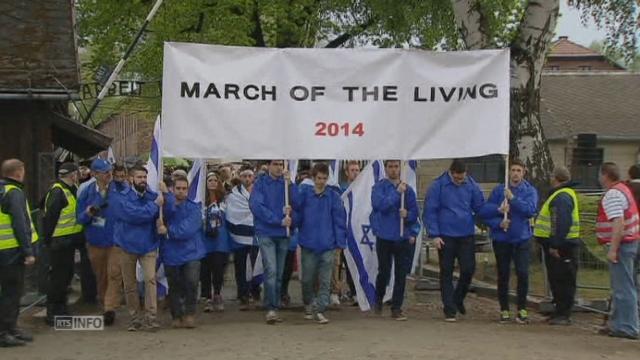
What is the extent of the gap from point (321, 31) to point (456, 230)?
64.8 feet

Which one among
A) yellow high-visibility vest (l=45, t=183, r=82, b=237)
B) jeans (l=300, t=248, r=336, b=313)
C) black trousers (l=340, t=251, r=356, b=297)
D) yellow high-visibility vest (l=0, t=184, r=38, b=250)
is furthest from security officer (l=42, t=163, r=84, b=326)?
black trousers (l=340, t=251, r=356, b=297)

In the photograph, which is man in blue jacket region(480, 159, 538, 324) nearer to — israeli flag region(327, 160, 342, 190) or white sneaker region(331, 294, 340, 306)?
white sneaker region(331, 294, 340, 306)

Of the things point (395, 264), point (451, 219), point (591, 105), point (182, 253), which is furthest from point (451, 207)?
point (591, 105)

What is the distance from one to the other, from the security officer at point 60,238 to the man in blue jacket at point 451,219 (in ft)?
14.2

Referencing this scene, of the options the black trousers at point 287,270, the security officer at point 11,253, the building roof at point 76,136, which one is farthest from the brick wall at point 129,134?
the security officer at point 11,253

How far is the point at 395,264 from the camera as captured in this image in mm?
11820

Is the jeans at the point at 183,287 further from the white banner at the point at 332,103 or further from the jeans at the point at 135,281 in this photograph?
the white banner at the point at 332,103

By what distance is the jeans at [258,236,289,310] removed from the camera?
1129cm

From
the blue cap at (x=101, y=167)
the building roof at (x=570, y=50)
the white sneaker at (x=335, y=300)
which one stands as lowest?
the white sneaker at (x=335, y=300)

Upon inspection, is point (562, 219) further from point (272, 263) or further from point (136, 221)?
point (136, 221)

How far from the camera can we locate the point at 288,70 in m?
11.3

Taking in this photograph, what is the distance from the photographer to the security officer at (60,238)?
11.4m

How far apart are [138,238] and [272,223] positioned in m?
1.58

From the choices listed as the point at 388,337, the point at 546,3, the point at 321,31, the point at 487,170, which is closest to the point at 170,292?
the point at 388,337
